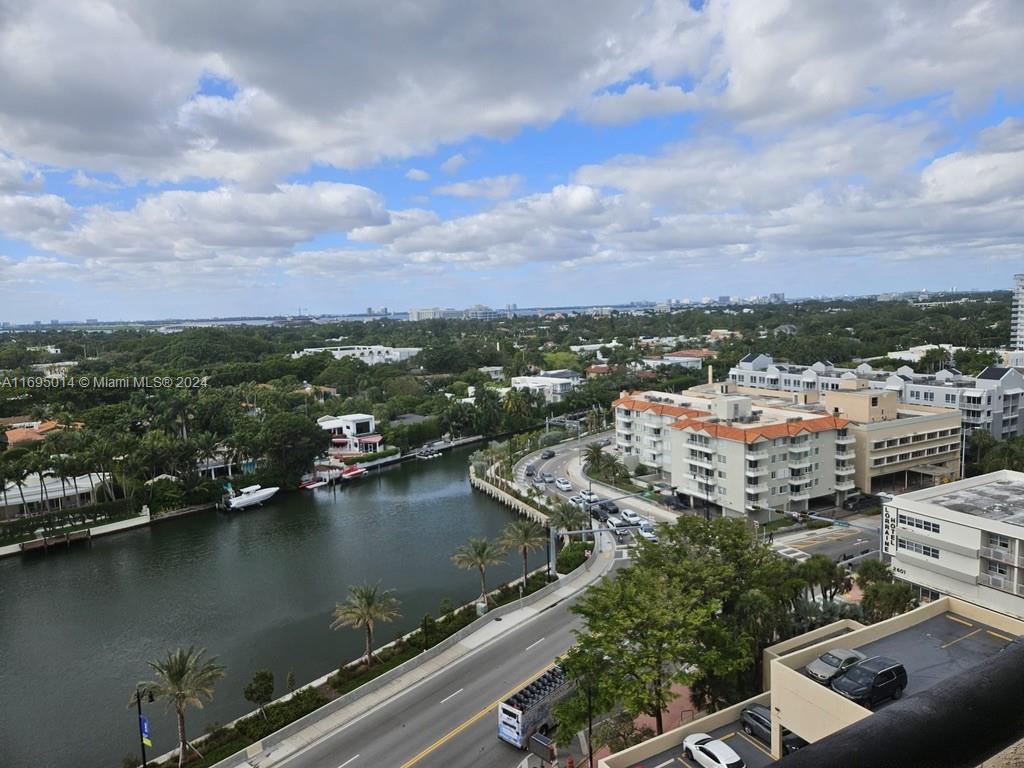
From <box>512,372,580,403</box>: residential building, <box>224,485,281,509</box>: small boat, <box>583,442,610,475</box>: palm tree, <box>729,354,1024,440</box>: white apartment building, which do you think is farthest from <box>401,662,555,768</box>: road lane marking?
<box>512,372,580,403</box>: residential building

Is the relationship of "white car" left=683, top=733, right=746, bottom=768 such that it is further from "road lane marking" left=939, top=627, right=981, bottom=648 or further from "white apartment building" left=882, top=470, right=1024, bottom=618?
"white apartment building" left=882, top=470, right=1024, bottom=618

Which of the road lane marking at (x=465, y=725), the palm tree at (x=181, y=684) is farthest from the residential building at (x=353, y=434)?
the road lane marking at (x=465, y=725)

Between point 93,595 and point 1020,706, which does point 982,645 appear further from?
point 93,595

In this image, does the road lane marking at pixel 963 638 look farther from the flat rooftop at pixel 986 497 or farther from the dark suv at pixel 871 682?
the flat rooftop at pixel 986 497

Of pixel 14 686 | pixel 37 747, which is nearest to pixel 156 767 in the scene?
pixel 37 747

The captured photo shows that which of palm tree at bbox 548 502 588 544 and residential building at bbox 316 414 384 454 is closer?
palm tree at bbox 548 502 588 544

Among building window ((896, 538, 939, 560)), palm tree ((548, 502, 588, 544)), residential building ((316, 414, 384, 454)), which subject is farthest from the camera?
residential building ((316, 414, 384, 454))

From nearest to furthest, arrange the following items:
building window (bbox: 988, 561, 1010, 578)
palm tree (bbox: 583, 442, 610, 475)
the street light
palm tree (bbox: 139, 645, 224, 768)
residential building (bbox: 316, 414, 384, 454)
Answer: the street light
palm tree (bbox: 139, 645, 224, 768)
building window (bbox: 988, 561, 1010, 578)
palm tree (bbox: 583, 442, 610, 475)
residential building (bbox: 316, 414, 384, 454)
